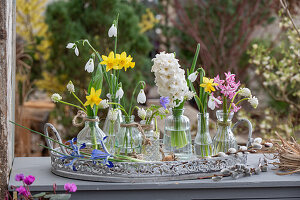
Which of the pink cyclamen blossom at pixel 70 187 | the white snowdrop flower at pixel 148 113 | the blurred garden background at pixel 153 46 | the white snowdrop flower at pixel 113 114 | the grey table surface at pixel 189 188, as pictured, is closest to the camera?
the pink cyclamen blossom at pixel 70 187

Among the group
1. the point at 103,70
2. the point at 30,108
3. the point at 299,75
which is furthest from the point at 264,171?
the point at 30,108

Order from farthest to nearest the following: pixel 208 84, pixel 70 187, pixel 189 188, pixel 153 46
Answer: pixel 153 46, pixel 208 84, pixel 189 188, pixel 70 187

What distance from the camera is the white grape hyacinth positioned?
1308 mm

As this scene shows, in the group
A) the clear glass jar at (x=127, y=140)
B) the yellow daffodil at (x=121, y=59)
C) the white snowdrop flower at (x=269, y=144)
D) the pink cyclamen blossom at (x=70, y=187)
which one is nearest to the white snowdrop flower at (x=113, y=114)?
the clear glass jar at (x=127, y=140)

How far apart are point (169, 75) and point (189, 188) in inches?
13.9

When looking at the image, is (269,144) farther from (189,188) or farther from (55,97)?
(55,97)

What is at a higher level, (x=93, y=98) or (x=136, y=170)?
(x=93, y=98)

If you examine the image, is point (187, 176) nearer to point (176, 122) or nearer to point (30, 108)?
point (176, 122)

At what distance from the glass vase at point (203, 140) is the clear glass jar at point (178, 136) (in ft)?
0.11

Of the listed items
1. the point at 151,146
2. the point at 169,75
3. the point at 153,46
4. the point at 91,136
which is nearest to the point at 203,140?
the point at 151,146

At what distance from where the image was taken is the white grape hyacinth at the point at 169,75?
4.29 ft

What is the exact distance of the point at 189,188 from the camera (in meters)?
1.27

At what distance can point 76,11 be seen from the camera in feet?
11.8

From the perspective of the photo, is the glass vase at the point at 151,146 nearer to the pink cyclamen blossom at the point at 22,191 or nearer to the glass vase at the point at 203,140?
the glass vase at the point at 203,140
